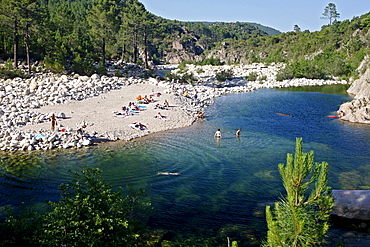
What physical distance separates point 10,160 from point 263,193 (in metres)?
15.7

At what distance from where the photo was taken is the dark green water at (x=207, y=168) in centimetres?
1374

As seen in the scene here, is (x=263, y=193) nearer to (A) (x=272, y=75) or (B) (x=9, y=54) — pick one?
(B) (x=9, y=54)

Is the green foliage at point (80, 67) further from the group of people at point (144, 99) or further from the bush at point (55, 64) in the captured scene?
the group of people at point (144, 99)

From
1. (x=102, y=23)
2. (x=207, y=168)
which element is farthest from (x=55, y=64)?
(x=207, y=168)

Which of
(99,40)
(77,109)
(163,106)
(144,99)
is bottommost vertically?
(77,109)

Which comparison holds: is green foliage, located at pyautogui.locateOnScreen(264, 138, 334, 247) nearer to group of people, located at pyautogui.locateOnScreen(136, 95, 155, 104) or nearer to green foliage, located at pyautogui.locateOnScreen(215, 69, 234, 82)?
group of people, located at pyautogui.locateOnScreen(136, 95, 155, 104)

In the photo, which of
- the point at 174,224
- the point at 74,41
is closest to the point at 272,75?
the point at 74,41

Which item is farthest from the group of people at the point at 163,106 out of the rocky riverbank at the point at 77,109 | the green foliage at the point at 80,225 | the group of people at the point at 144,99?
the green foliage at the point at 80,225

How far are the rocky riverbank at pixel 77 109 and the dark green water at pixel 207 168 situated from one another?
5.04ft

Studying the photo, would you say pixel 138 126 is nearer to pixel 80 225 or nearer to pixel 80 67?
pixel 80 225

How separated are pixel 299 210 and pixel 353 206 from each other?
28.4 ft

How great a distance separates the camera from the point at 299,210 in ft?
19.8

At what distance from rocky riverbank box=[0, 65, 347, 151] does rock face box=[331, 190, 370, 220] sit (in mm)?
16190

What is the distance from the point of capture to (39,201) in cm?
1429
